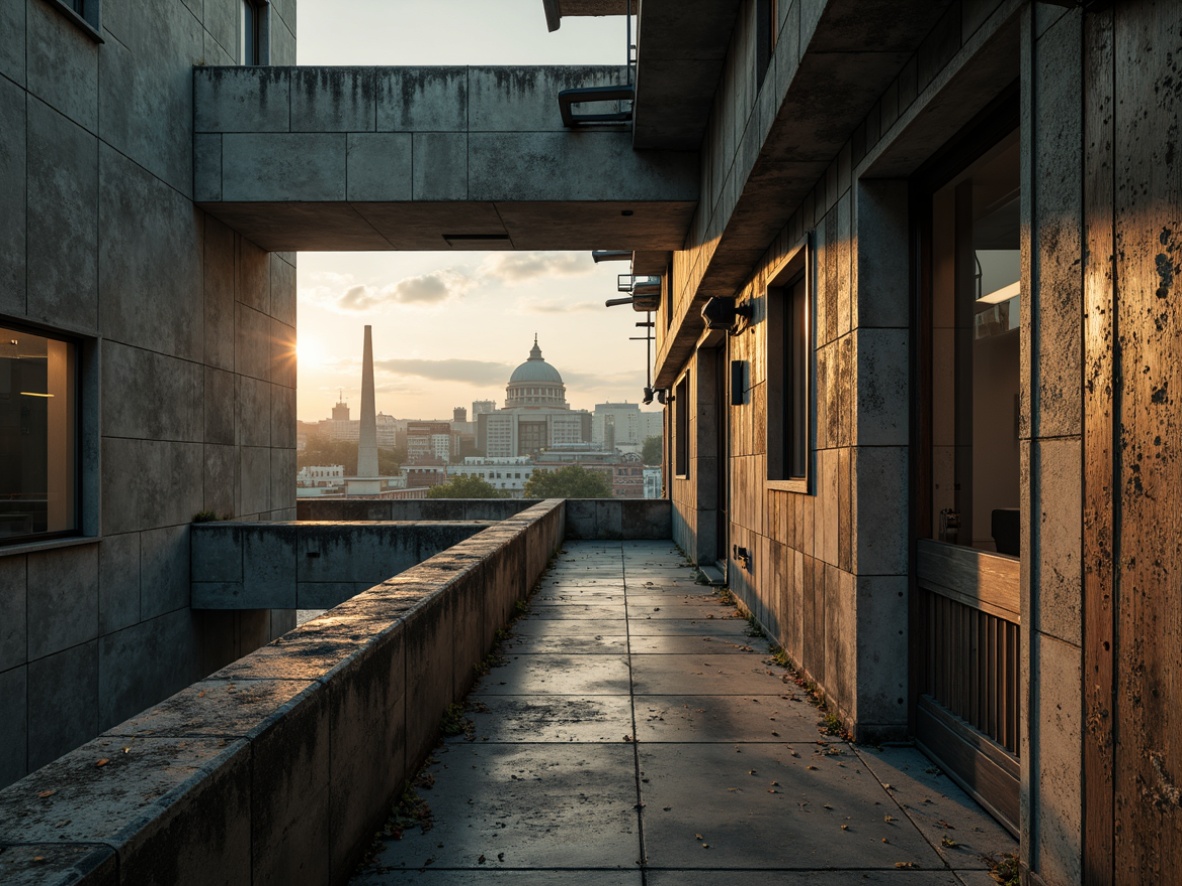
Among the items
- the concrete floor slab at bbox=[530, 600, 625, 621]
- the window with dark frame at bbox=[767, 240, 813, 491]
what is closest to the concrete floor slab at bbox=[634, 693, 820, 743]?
the window with dark frame at bbox=[767, 240, 813, 491]

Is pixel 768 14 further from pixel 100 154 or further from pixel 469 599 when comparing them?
pixel 100 154

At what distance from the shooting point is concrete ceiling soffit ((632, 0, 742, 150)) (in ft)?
22.3

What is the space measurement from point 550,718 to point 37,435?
702cm

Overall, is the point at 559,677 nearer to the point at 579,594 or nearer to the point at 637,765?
the point at 637,765

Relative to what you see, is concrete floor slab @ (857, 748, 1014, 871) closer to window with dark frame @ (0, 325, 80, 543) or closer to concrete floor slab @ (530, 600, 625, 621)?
concrete floor slab @ (530, 600, 625, 621)

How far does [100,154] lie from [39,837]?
9.78 m

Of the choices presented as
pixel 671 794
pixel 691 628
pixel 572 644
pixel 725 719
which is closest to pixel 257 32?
pixel 572 644

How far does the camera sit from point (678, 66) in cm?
793

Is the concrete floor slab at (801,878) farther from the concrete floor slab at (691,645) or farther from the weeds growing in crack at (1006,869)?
the concrete floor slab at (691,645)

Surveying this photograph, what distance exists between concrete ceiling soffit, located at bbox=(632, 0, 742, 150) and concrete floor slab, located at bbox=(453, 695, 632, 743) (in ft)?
17.9

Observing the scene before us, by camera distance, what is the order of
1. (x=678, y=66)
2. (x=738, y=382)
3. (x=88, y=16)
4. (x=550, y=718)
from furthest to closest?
1. (x=88, y=16)
2. (x=738, y=382)
3. (x=678, y=66)
4. (x=550, y=718)

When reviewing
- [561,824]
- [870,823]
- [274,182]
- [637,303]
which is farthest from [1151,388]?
[637,303]

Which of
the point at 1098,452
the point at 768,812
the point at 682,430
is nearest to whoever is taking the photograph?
the point at 1098,452

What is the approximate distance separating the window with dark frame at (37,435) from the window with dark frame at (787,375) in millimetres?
7607
